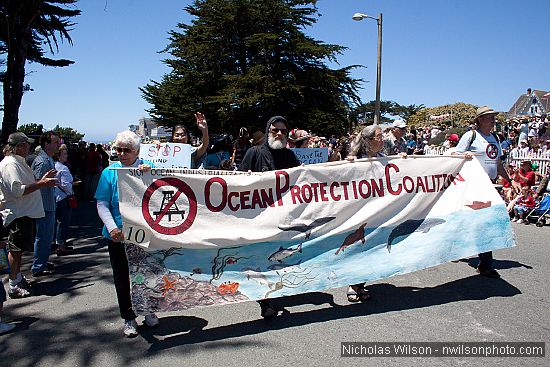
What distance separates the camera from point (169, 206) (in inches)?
158

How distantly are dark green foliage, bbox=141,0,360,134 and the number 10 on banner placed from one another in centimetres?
2324

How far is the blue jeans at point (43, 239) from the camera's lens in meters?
5.63

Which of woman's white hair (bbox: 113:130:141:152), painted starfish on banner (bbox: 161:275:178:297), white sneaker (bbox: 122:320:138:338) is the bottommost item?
white sneaker (bbox: 122:320:138:338)

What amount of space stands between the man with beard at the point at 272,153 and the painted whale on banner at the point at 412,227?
131 centimetres

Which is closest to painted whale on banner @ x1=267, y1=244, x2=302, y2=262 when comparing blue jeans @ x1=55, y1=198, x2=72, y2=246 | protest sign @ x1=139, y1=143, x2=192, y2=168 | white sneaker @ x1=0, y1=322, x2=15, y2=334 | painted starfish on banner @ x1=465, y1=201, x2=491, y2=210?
painted starfish on banner @ x1=465, y1=201, x2=491, y2=210

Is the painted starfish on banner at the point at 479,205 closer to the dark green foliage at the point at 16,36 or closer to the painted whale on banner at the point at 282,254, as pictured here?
the painted whale on banner at the point at 282,254

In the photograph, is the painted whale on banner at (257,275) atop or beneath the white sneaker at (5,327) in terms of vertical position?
atop

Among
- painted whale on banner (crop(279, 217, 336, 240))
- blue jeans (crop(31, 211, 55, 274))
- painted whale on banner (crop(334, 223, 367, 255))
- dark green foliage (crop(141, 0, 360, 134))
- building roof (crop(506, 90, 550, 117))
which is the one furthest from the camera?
building roof (crop(506, 90, 550, 117))

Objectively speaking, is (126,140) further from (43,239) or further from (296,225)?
(43,239)

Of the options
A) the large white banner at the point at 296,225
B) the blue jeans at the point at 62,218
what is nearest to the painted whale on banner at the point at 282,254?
the large white banner at the point at 296,225

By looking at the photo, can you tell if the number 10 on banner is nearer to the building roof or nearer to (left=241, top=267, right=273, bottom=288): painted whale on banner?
(left=241, top=267, right=273, bottom=288): painted whale on banner

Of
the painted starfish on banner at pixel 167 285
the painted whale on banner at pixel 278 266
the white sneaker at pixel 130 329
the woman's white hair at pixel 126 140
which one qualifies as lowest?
the white sneaker at pixel 130 329

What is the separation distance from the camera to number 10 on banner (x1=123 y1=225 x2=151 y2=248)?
3.83 m

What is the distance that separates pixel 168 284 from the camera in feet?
13.0
